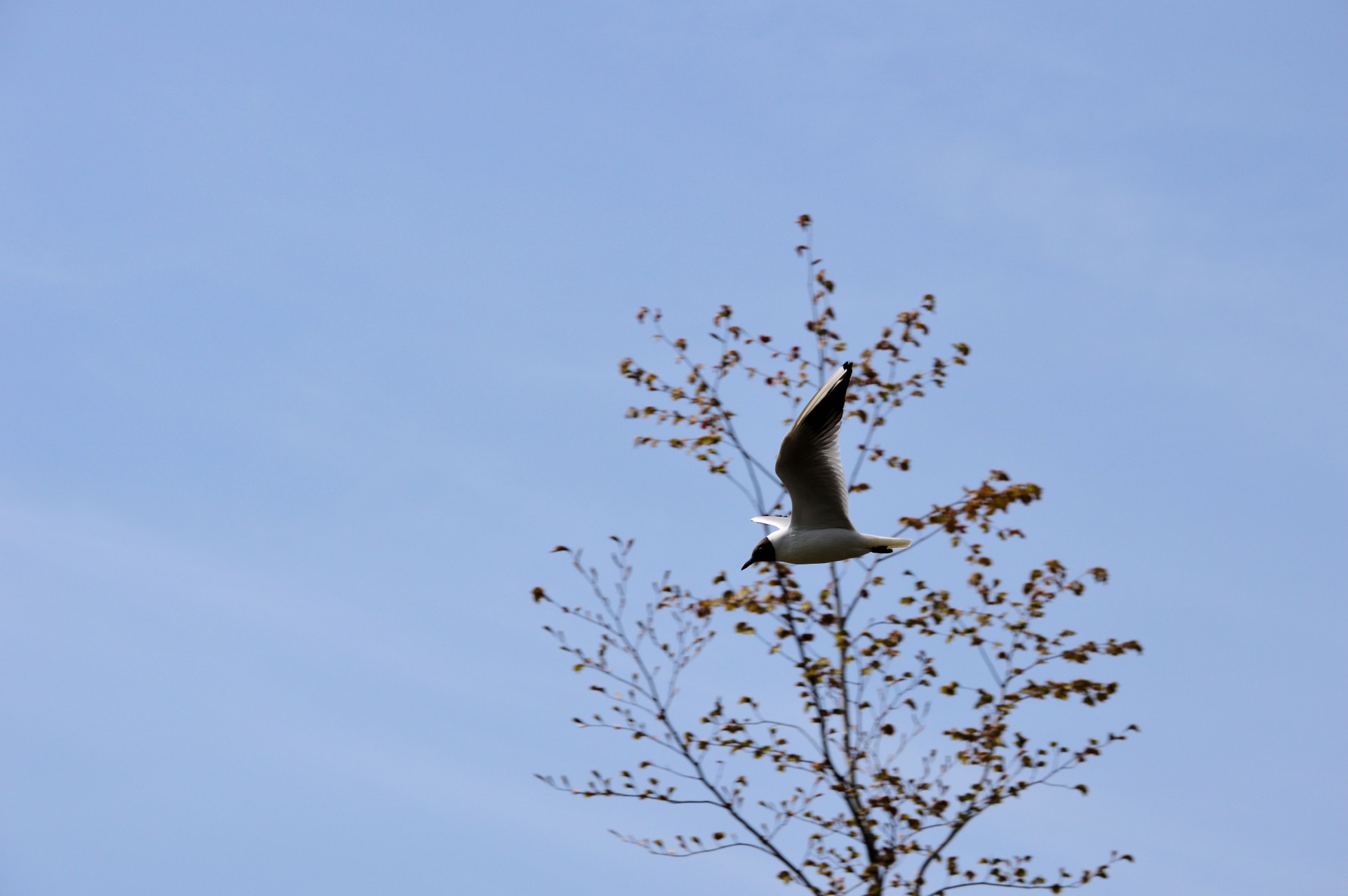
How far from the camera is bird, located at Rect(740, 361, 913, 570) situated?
10.6 meters

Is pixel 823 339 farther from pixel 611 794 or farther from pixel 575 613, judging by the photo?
pixel 611 794

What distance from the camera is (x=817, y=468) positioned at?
35.6ft

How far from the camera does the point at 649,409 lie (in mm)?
11172

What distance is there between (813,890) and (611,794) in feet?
5.02

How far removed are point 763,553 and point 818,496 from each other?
573 millimetres

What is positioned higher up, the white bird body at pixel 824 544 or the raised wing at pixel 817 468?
the raised wing at pixel 817 468

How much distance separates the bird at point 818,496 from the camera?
34.8 feet

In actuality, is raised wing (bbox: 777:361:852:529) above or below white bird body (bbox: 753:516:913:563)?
above

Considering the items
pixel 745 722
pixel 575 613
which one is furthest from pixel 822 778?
pixel 575 613

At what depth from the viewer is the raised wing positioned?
1069 centimetres

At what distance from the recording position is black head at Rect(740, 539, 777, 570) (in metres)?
10.9

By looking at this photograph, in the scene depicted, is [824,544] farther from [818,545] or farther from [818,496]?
[818,496]

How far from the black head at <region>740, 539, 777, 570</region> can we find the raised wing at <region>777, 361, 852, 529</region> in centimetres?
23

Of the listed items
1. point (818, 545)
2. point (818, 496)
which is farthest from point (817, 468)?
point (818, 545)
